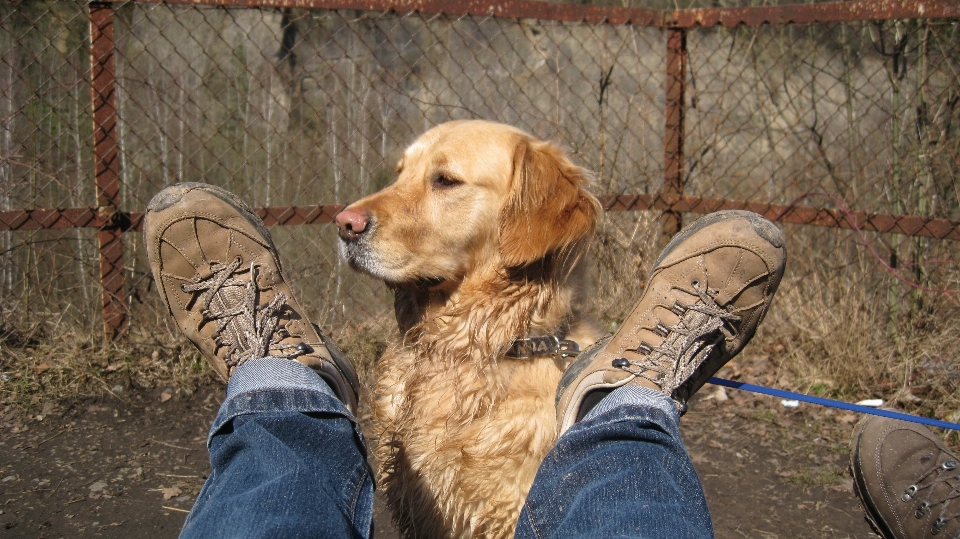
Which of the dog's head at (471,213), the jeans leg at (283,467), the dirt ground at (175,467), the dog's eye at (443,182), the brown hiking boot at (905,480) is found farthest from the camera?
the dirt ground at (175,467)

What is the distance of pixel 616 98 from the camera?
832cm

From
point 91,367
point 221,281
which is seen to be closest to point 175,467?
point 91,367

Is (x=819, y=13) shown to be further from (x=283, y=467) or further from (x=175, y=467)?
(x=175, y=467)

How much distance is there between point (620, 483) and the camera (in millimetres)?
1471

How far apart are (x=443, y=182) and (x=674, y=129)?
293 centimetres

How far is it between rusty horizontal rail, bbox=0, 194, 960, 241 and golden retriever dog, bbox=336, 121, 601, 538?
5.73 feet

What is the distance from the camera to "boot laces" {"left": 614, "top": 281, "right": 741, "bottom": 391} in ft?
6.40

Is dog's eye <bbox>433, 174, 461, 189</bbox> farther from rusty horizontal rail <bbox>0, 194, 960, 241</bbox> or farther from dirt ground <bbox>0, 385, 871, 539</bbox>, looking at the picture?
rusty horizontal rail <bbox>0, 194, 960, 241</bbox>

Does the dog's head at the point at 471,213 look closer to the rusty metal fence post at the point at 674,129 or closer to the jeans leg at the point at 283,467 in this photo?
the jeans leg at the point at 283,467

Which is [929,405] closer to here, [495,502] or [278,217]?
[495,502]

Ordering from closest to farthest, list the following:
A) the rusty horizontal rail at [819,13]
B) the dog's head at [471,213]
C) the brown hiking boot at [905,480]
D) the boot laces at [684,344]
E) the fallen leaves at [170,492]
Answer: the boot laces at [684,344], the dog's head at [471,213], the brown hiking boot at [905,480], the fallen leaves at [170,492], the rusty horizontal rail at [819,13]

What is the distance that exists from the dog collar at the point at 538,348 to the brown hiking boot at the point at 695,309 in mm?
88

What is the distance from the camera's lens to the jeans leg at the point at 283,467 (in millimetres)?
1334

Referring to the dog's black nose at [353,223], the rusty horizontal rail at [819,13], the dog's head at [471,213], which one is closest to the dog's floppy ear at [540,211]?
the dog's head at [471,213]
